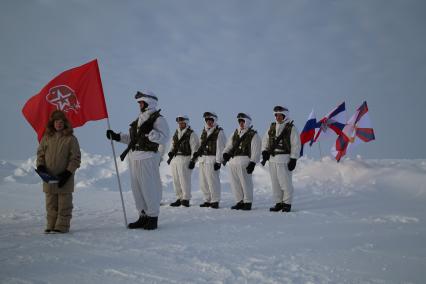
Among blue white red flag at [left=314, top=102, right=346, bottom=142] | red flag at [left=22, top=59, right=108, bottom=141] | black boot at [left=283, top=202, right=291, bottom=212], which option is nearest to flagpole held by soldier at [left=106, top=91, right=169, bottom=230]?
red flag at [left=22, top=59, right=108, bottom=141]

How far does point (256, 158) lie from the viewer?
8375 millimetres

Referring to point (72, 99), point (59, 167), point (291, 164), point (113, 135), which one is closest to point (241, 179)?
point (291, 164)

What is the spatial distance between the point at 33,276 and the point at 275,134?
6068 mm

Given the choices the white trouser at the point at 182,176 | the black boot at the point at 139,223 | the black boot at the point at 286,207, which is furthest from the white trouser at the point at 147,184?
the white trouser at the point at 182,176

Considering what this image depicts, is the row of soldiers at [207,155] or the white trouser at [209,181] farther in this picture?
the white trouser at [209,181]

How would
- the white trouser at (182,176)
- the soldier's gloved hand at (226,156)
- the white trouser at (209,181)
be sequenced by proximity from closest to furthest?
the soldier's gloved hand at (226,156), the white trouser at (209,181), the white trouser at (182,176)

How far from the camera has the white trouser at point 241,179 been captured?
331 inches

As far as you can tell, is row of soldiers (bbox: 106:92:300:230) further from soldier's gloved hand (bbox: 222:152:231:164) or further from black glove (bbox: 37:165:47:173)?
black glove (bbox: 37:165:47:173)

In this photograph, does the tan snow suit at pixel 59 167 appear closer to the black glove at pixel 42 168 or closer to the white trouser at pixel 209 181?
the black glove at pixel 42 168

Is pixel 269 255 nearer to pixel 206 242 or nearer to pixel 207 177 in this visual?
pixel 206 242

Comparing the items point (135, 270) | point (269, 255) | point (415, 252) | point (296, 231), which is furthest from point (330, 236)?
point (135, 270)

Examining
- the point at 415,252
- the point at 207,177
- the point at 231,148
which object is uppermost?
the point at 231,148

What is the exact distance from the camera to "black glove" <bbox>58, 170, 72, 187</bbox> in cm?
505

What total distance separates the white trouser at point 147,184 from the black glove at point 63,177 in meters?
0.95
